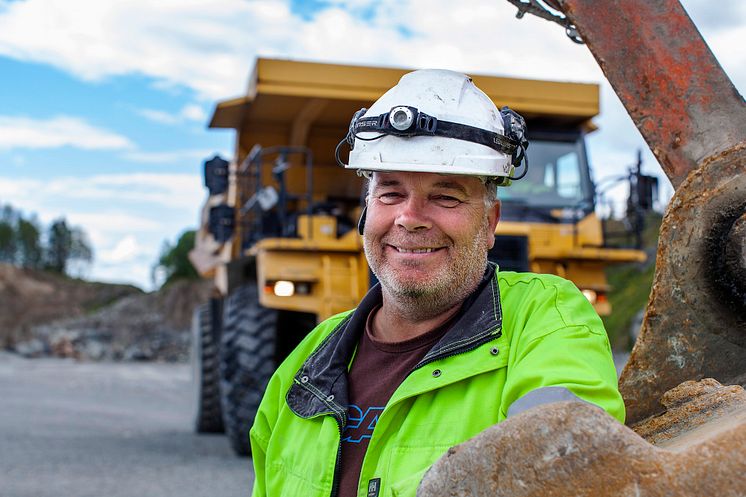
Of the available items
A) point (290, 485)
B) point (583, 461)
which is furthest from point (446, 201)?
point (583, 461)

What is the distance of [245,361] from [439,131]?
568 centimetres

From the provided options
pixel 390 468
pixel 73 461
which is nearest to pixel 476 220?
pixel 390 468

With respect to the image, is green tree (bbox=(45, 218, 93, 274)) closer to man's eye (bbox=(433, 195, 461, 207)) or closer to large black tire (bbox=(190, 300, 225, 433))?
large black tire (bbox=(190, 300, 225, 433))

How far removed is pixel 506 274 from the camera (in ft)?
7.22

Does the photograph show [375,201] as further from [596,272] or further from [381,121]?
[596,272]

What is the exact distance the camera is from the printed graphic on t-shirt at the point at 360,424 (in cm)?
204

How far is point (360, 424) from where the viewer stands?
2057 millimetres

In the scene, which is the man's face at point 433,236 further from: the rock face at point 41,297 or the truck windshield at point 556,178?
the rock face at point 41,297

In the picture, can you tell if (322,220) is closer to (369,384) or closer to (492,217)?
(492,217)

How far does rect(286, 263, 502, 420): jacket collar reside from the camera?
1.92 m

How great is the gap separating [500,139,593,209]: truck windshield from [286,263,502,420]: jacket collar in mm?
5451

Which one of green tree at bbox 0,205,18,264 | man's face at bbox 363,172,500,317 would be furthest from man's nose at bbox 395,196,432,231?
green tree at bbox 0,205,18,264

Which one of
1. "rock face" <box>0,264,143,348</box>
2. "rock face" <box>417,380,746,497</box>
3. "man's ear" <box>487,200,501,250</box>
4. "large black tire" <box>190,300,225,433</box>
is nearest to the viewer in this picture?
"rock face" <box>417,380,746,497</box>

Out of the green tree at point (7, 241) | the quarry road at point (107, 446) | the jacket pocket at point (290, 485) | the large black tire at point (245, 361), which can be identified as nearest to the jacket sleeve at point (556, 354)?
the jacket pocket at point (290, 485)
